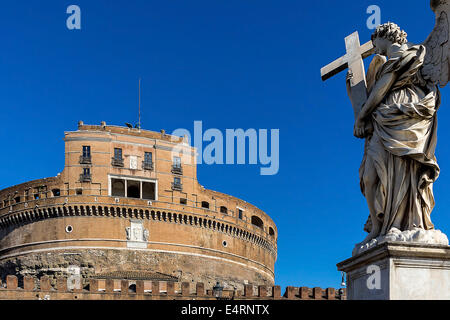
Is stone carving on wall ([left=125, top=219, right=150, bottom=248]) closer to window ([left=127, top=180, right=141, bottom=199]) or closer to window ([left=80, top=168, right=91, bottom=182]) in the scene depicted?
window ([left=127, top=180, right=141, bottom=199])

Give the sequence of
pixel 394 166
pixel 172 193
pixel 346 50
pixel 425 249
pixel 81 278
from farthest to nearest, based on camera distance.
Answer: pixel 172 193, pixel 81 278, pixel 346 50, pixel 394 166, pixel 425 249

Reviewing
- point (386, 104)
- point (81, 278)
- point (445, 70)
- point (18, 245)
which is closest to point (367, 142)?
point (386, 104)

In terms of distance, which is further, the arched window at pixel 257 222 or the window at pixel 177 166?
the arched window at pixel 257 222

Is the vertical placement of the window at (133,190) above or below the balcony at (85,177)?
below

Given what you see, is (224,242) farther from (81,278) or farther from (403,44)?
(403,44)

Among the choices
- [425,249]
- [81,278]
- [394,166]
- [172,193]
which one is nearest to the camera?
[425,249]

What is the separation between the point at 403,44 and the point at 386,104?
0.54 m

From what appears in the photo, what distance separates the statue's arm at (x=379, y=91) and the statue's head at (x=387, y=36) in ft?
1.14

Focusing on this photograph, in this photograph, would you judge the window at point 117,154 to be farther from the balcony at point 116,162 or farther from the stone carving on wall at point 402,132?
the stone carving on wall at point 402,132

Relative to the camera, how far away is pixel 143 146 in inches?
2544

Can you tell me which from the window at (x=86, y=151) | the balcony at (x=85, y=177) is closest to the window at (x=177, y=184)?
the balcony at (x=85, y=177)

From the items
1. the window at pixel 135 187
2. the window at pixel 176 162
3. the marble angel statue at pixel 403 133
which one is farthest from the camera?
the window at pixel 176 162

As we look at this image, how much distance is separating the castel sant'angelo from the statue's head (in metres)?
54.1

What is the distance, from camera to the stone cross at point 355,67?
5.88 metres
